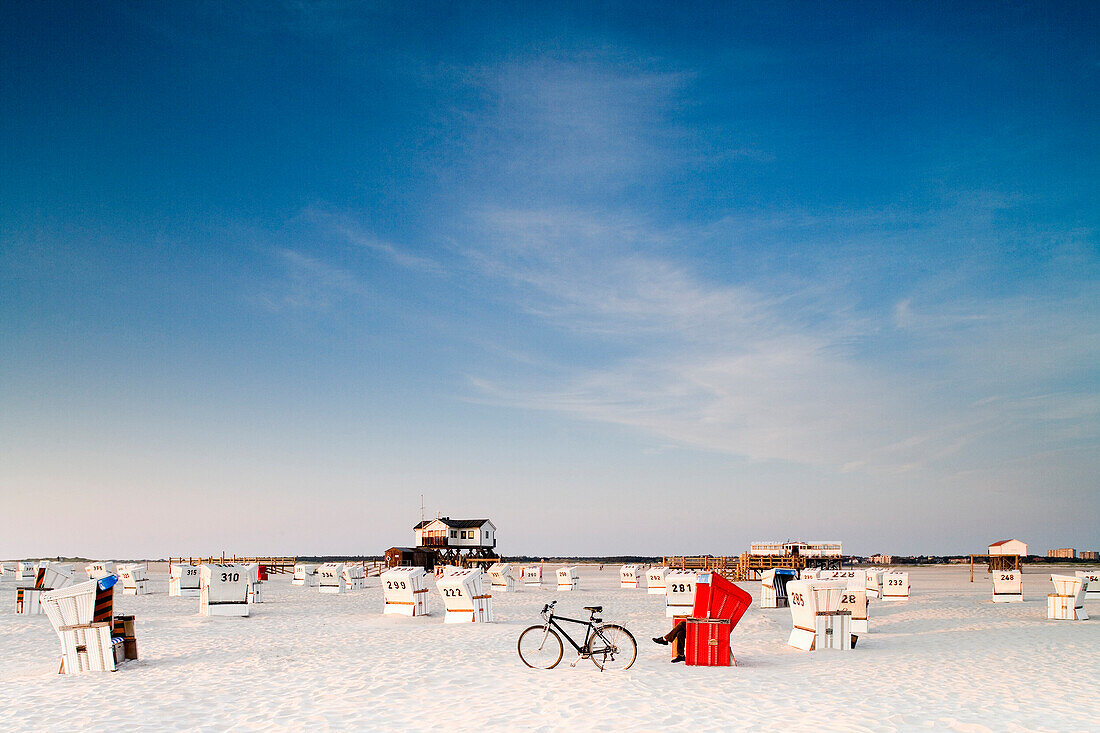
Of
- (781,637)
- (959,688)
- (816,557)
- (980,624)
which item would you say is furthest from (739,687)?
(816,557)

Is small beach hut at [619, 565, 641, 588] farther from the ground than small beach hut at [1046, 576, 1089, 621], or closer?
closer

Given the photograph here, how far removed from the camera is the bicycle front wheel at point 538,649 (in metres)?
13.3

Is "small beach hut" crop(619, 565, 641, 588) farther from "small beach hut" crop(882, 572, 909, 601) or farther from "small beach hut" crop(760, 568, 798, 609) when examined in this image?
"small beach hut" crop(760, 568, 798, 609)

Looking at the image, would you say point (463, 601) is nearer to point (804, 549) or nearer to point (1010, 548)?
point (804, 549)

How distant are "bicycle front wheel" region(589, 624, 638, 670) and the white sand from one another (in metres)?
0.36

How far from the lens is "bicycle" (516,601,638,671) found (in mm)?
13008

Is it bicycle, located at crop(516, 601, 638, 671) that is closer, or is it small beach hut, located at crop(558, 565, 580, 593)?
bicycle, located at crop(516, 601, 638, 671)

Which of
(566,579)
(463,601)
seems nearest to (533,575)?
(566,579)

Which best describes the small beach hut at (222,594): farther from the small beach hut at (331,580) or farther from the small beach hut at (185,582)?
the small beach hut at (331,580)

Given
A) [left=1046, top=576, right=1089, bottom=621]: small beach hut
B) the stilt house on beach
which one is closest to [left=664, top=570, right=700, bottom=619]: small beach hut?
[left=1046, top=576, right=1089, bottom=621]: small beach hut

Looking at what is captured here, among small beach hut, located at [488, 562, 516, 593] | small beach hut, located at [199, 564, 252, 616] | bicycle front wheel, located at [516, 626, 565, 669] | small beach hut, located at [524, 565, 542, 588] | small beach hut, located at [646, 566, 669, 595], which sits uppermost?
bicycle front wheel, located at [516, 626, 565, 669]

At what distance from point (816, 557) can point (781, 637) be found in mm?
38948

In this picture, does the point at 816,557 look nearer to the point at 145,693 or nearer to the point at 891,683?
the point at 891,683

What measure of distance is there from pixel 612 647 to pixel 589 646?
1.24 feet
